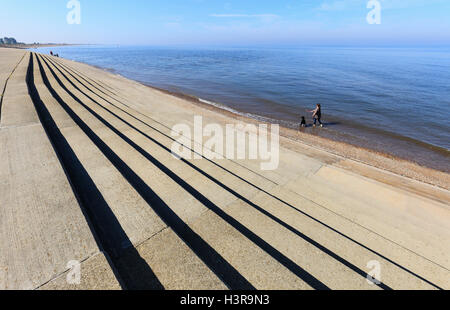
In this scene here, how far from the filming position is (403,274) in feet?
10.2

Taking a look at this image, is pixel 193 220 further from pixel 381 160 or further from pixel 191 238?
pixel 381 160

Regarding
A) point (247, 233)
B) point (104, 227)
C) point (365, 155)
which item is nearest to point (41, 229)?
point (104, 227)

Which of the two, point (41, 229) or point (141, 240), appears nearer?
point (41, 229)

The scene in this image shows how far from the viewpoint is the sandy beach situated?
100 inches

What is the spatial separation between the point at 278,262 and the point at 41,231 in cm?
330

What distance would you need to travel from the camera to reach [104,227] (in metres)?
3.19

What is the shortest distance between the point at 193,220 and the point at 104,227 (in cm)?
140

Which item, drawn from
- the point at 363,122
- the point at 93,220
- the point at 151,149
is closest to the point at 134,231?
the point at 93,220

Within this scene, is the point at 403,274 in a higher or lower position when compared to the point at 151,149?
lower

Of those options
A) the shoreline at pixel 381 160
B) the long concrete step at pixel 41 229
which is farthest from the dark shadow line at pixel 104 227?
the shoreline at pixel 381 160

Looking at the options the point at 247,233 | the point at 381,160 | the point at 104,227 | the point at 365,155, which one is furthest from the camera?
the point at 365,155

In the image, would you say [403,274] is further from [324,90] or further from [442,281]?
[324,90]

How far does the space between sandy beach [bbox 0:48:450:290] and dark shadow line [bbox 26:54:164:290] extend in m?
0.02
